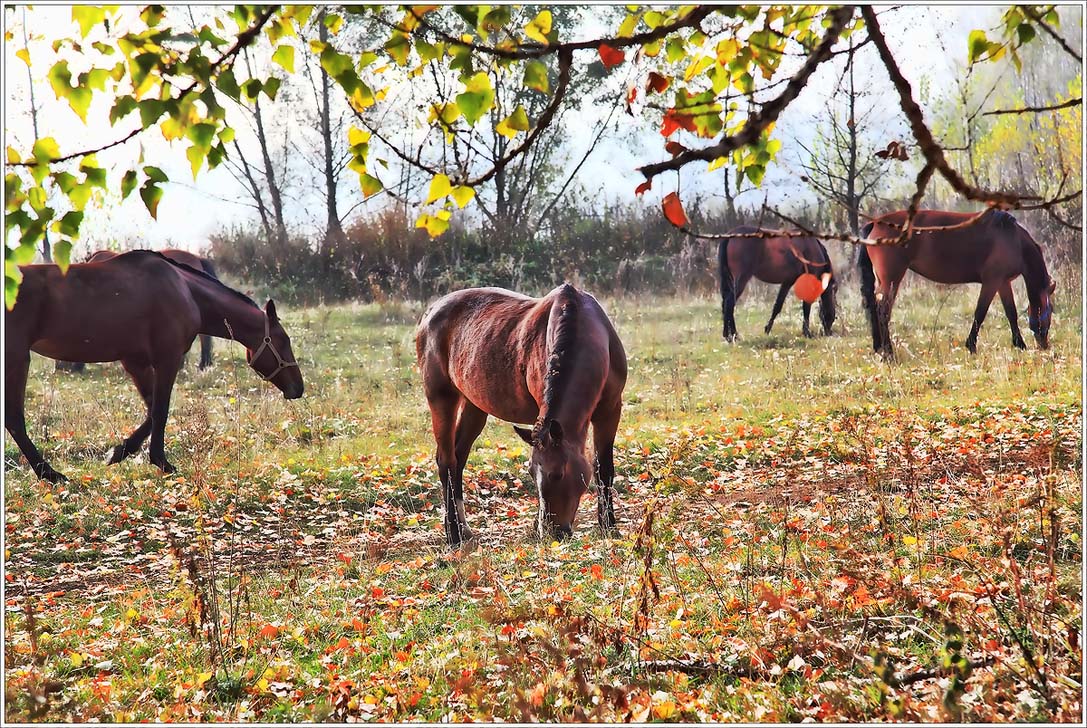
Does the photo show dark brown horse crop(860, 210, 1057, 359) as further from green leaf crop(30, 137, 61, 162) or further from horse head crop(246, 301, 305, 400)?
green leaf crop(30, 137, 61, 162)

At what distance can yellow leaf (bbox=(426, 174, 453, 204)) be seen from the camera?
136 inches

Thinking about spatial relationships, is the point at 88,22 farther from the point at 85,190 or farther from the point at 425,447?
the point at 425,447

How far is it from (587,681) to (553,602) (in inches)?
30.2

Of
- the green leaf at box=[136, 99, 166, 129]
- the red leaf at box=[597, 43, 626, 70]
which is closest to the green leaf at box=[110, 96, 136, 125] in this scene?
the green leaf at box=[136, 99, 166, 129]

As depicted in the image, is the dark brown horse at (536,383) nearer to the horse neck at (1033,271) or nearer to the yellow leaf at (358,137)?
the yellow leaf at (358,137)

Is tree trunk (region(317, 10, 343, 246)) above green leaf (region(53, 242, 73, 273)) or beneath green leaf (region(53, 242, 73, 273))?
above

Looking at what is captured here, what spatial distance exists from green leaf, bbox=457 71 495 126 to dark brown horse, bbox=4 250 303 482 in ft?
23.5

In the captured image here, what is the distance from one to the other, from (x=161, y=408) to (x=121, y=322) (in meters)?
1.00

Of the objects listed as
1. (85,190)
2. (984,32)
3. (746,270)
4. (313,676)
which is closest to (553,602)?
(313,676)

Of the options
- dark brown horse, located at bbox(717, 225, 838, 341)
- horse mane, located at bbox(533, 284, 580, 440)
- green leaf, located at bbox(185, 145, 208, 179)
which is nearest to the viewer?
green leaf, located at bbox(185, 145, 208, 179)

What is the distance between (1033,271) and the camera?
→ 13.7 metres

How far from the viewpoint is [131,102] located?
3053 millimetres

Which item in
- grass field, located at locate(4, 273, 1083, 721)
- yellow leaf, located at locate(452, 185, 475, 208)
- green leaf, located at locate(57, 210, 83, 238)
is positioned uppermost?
yellow leaf, located at locate(452, 185, 475, 208)

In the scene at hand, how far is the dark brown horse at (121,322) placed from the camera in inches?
366
